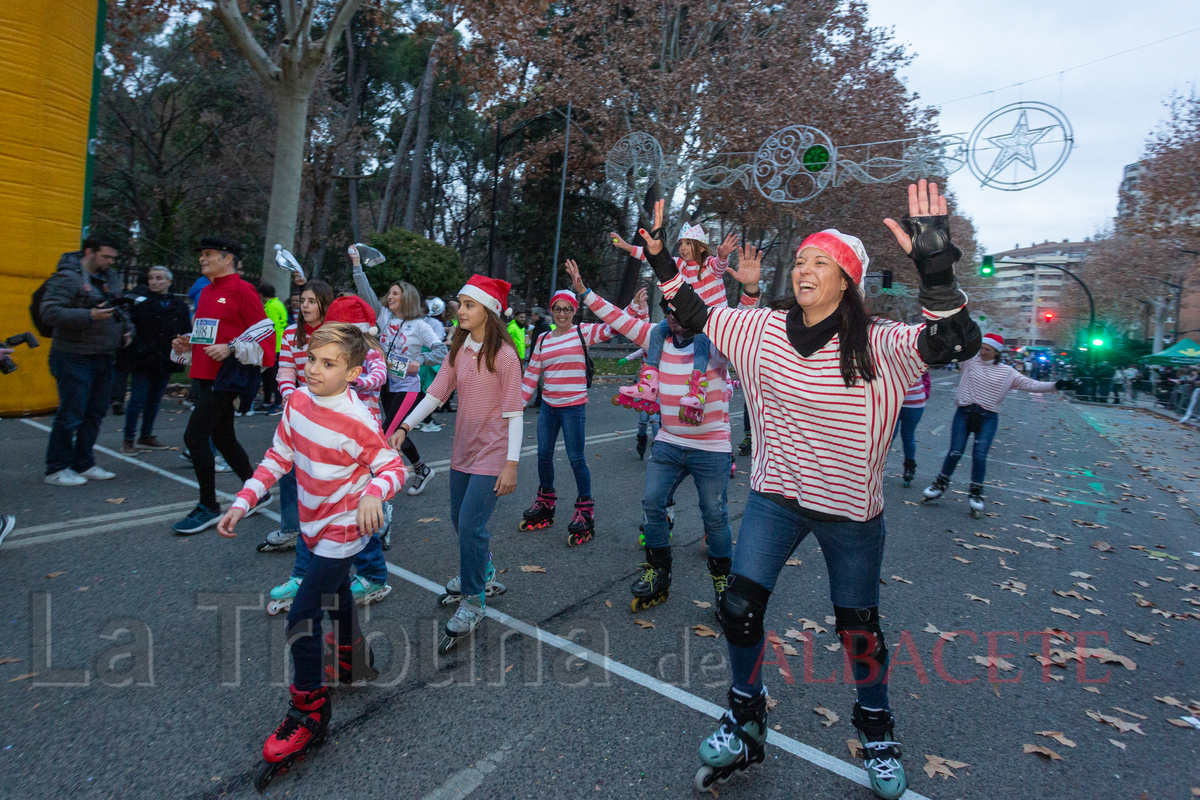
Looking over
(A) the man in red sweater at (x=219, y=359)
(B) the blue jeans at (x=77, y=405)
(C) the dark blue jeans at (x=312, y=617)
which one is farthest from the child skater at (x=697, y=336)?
(B) the blue jeans at (x=77, y=405)

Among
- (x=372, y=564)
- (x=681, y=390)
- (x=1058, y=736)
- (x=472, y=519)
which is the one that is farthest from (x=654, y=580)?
(x=1058, y=736)

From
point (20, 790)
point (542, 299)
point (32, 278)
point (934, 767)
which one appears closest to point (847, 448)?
point (934, 767)

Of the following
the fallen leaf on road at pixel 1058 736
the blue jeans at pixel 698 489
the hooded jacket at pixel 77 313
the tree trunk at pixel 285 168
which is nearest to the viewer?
the fallen leaf on road at pixel 1058 736

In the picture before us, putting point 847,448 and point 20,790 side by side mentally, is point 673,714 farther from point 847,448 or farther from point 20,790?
point 20,790

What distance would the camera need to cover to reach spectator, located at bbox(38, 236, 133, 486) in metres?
6.06

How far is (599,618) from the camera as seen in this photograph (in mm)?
4215

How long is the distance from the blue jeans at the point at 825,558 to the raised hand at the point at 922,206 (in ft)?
3.47

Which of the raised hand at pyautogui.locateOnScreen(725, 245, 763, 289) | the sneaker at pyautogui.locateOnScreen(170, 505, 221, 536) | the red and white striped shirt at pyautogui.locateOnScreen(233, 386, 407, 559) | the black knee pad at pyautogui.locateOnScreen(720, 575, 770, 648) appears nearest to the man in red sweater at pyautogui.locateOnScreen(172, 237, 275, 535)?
the sneaker at pyautogui.locateOnScreen(170, 505, 221, 536)

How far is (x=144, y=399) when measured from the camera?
7.72 m

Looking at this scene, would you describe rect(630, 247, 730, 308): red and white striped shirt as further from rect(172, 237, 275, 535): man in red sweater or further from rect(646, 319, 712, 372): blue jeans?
rect(172, 237, 275, 535): man in red sweater

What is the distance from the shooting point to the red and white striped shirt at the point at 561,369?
19.2ft

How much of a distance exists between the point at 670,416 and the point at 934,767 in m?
Result: 2.28

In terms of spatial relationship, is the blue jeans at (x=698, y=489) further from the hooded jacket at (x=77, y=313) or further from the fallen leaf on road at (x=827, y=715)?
the hooded jacket at (x=77, y=313)

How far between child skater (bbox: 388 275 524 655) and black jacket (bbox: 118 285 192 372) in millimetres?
5121
